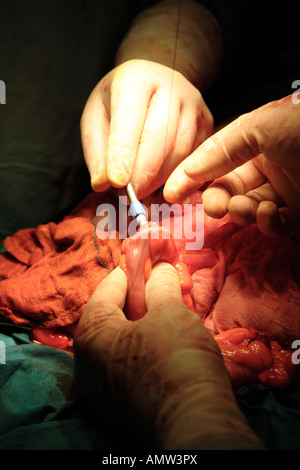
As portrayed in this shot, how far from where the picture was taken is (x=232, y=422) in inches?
23.5

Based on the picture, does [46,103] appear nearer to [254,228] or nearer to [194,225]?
[194,225]

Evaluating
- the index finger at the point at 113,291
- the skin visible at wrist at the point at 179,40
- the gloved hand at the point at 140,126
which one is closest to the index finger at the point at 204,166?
the gloved hand at the point at 140,126

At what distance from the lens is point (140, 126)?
1218 millimetres

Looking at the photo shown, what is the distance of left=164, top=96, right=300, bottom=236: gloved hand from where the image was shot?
0.95 meters

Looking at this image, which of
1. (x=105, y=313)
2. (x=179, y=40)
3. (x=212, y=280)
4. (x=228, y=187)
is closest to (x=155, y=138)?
(x=228, y=187)

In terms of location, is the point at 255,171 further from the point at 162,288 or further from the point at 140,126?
the point at 162,288

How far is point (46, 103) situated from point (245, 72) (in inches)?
51.0

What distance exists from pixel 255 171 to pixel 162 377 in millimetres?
921

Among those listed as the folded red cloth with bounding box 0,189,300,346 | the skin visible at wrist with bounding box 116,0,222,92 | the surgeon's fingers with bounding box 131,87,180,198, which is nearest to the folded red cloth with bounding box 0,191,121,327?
the folded red cloth with bounding box 0,189,300,346

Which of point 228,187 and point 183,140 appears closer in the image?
point 228,187

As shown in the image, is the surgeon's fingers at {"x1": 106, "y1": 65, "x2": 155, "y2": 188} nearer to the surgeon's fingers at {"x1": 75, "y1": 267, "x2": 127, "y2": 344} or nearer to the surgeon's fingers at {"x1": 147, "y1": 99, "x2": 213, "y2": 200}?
the surgeon's fingers at {"x1": 147, "y1": 99, "x2": 213, "y2": 200}

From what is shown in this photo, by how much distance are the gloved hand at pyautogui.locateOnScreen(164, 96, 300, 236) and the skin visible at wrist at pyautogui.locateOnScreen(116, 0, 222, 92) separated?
2.38 feet

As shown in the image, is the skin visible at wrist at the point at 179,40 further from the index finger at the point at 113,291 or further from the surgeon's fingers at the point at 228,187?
the index finger at the point at 113,291
